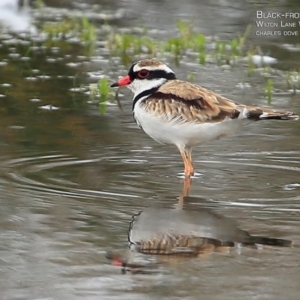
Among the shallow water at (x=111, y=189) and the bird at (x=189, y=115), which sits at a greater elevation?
the bird at (x=189, y=115)

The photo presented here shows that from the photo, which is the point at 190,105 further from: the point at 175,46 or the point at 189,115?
the point at 175,46

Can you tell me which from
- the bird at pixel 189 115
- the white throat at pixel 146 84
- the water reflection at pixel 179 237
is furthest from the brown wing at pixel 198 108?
the water reflection at pixel 179 237

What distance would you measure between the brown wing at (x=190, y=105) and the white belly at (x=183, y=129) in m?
0.04

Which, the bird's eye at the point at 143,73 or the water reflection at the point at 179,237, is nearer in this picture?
the water reflection at the point at 179,237

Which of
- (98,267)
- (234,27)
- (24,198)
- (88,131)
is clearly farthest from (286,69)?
(98,267)

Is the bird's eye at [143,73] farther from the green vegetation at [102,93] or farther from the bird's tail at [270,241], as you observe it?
the bird's tail at [270,241]

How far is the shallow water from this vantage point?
4.85m

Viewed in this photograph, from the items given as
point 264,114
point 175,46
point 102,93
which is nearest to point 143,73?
point 264,114

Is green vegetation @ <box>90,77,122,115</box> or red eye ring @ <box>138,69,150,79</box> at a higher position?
red eye ring @ <box>138,69,150,79</box>

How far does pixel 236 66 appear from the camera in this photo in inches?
466

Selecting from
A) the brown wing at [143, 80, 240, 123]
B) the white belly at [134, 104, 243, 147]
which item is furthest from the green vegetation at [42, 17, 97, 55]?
the white belly at [134, 104, 243, 147]

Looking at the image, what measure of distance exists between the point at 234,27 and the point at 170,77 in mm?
6316

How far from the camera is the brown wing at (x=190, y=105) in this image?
7.30 m

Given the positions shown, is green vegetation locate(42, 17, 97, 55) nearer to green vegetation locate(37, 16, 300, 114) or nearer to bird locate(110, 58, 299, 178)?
green vegetation locate(37, 16, 300, 114)
